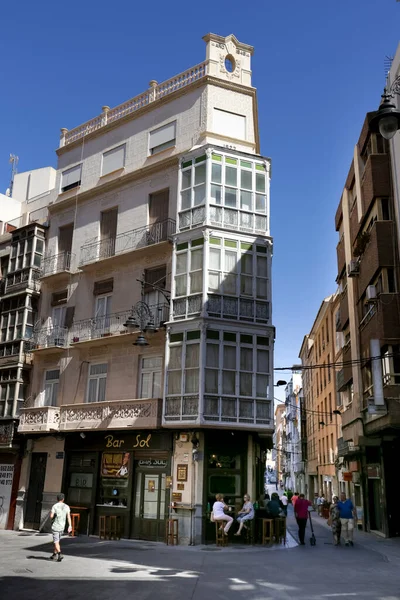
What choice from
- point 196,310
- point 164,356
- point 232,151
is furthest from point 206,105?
point 164,356

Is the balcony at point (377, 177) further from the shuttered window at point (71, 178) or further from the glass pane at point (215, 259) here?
the shuttered window at point (71, 178)

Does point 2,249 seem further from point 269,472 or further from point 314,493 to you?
point 269,472

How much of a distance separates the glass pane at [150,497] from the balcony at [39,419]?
4880 millimetres

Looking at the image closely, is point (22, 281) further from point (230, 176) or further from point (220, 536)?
point (220, 536)

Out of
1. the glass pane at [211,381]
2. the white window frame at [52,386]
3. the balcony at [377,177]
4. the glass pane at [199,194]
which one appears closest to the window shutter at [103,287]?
the white window frame at [52,386]

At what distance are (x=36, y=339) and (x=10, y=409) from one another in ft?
11.0

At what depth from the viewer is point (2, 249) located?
29797mm

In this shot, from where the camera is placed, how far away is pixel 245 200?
22094 millimetres

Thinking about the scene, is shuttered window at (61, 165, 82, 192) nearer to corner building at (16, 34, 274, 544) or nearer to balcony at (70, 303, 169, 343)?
corner building at (16, 34, 274, 544)

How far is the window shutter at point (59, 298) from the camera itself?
25906mm

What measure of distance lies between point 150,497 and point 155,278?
8418 millimetres

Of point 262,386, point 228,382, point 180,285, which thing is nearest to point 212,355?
point 228,382

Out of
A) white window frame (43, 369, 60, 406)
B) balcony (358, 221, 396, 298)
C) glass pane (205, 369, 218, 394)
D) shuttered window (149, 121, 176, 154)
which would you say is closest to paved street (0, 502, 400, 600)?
glass pane (205, 369, 218, 394)

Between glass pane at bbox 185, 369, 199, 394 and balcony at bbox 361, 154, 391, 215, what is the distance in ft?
33.5
